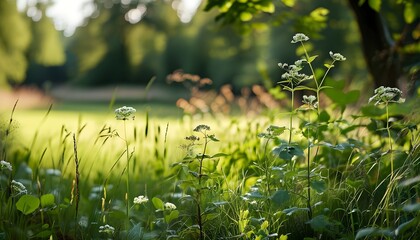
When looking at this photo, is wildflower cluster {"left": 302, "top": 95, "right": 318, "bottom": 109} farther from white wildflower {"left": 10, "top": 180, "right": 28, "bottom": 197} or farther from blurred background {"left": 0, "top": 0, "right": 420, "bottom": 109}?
blurred background {"left": 0, "top": 0, "right": 420, "bottom": 109}

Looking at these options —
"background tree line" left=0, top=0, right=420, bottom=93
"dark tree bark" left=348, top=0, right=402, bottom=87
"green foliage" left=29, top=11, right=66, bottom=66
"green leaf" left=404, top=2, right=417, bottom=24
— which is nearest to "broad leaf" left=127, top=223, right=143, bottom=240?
"green leaf" left=404, top=2, right=417, bottom=24

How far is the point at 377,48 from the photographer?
397cm

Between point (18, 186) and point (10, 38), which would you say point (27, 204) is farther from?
point (10, 38)

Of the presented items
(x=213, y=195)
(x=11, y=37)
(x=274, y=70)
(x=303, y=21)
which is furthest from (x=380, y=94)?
(x=274, y=70)

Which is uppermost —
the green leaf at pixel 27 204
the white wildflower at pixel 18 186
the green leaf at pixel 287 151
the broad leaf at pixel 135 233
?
the green leaf at pixel 287 151

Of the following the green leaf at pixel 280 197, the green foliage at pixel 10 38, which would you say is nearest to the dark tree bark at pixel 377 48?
the green leaf at pixel 280 197

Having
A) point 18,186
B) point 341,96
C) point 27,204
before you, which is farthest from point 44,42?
point 27,204

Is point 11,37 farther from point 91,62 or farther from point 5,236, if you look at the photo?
point 5,236

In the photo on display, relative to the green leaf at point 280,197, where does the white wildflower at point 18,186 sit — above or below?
below

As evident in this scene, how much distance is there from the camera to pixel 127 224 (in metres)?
1.84

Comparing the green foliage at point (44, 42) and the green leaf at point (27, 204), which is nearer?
the green leaf at point (27, 204)

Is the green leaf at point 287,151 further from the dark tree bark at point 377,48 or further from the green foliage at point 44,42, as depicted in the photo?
the green foliage at point 44,42

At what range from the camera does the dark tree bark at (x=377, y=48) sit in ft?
12.6

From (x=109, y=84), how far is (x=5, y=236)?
38.5 meters
